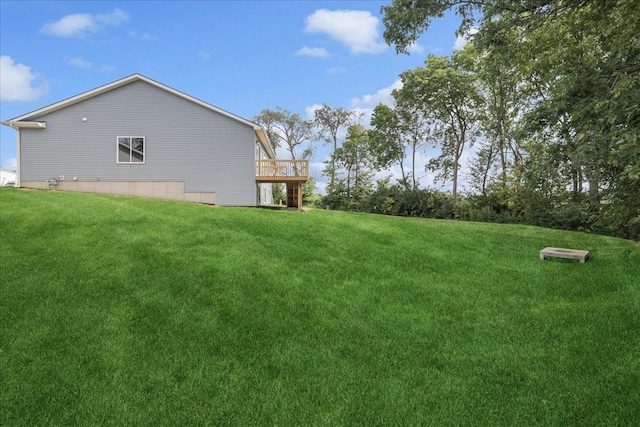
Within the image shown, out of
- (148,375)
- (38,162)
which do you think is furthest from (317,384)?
(38,162)

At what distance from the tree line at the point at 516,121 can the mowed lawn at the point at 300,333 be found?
2.10 m

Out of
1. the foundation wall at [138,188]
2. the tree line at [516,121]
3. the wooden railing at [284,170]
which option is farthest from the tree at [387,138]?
the foundation wall at [138,188]

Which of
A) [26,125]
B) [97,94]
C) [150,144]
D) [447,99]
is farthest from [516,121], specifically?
[26,125]

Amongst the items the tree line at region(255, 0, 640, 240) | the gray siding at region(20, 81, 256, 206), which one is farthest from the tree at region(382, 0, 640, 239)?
the gray siding at region(20, 81, 256, 206)

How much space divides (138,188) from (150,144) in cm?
216

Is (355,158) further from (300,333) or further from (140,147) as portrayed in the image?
(300,333)

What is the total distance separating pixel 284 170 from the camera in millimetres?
20016

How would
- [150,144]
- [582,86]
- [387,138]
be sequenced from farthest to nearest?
[387,138] → [150,144] → [582,86]

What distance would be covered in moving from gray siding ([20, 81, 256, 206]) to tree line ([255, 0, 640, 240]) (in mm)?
11364

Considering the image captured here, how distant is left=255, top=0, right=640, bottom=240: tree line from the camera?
647 centimetres

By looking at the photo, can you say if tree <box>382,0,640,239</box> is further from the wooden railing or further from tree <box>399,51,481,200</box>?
tree <box>399,51,481,200</box>

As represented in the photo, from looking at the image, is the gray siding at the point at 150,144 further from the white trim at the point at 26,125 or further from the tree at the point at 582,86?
the tree at the point at 582,86

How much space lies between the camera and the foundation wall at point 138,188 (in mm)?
19125

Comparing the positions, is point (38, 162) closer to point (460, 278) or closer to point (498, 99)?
point (460, 278)
